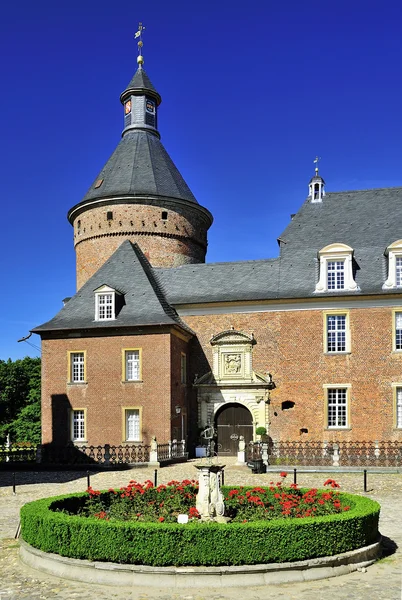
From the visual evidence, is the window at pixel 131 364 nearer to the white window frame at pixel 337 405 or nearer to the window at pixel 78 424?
the window at pixel 78 424

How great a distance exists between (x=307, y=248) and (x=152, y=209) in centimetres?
897

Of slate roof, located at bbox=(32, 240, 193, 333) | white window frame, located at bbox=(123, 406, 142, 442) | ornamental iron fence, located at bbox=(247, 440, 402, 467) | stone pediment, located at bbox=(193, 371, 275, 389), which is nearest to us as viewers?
ornamental iron fence, located at bbox=(247, 440, 402, 467)

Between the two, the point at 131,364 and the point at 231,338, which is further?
the point at 231,338

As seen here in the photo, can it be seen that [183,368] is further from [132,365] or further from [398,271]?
[398,271]

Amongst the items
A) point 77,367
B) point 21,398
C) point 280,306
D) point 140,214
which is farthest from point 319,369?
point 21,398

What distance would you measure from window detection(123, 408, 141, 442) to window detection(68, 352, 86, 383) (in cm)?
282

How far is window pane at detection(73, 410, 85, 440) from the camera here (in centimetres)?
3061

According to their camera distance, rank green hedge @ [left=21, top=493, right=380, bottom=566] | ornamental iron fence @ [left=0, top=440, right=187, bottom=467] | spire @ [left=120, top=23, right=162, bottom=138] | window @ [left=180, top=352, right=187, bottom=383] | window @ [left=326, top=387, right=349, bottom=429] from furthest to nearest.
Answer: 1. spire @ [left=120, top=23, right=162, bottom=138]
2. window @ [left=180, top=352, right=187, bottom=383]
3. window @ [left=326, top=387, right=349, bottom=429]
4. ornamental iron fence @ [left=0, top=440, right=187, bottom=467]
5. green hedge @ [left=21, top=493, right=380, bottom=566]

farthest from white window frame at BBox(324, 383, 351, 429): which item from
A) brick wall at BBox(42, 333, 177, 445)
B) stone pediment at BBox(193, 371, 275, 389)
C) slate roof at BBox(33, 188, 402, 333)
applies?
brick wall at BBox(42, 333, 177, 445)

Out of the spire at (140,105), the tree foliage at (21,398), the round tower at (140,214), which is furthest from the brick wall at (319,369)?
the tree foliage at (21,398)

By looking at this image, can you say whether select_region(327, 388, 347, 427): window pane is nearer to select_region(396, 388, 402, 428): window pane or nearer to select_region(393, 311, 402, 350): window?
select_region(396, 388, 402, 428): window pane

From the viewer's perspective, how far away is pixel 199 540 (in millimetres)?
9867

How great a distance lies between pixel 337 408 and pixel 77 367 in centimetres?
1216

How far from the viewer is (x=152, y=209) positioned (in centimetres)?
3681
